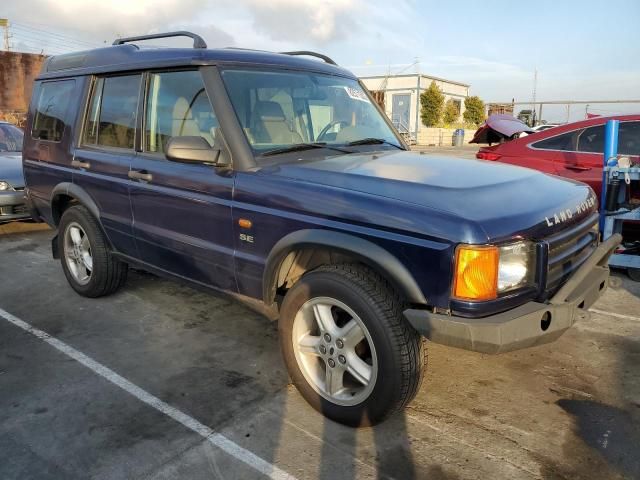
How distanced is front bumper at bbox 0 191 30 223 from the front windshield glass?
5.03 meters

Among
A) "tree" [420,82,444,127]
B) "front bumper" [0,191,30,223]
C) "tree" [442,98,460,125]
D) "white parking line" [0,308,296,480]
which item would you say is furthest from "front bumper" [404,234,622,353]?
"tree" [442,98,460,125]

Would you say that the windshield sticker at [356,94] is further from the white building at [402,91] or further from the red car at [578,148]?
the white building at [402,91]

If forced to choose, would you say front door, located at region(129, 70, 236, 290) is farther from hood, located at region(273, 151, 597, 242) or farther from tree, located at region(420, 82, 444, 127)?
tree, located at region(420, 82, 444, 127)

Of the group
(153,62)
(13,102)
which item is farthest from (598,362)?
(13,102)

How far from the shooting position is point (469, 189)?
2.61m

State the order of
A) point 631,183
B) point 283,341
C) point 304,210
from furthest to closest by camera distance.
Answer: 1. point 631,183
2. point 283,341
3. point 304,210

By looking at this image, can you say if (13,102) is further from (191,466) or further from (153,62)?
(191,466)

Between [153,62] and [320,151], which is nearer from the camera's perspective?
[320,151]

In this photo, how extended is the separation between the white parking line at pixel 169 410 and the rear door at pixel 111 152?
86 cm

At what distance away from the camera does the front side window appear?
3318 millimetres

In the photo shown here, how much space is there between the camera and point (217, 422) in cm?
285

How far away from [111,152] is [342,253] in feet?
7.75

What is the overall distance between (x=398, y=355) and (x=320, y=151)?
1475 millimetres

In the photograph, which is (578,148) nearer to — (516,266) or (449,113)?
(516,266)
